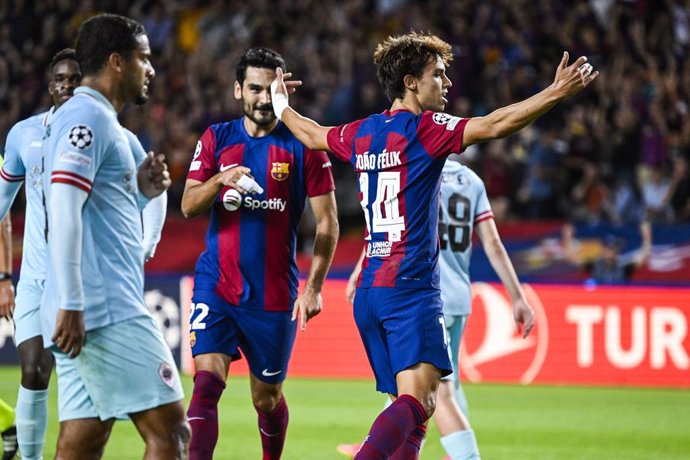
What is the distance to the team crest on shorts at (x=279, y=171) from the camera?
281 inches

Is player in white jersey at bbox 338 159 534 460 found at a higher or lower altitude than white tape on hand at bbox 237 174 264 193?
lower

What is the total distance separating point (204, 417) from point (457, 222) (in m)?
2.50

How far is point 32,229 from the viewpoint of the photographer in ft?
22.1

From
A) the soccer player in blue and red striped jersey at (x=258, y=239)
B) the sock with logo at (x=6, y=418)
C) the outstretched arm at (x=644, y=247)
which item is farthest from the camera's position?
the outstretched arm at (x=644, y=247)

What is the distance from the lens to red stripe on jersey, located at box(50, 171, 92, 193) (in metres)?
4.75

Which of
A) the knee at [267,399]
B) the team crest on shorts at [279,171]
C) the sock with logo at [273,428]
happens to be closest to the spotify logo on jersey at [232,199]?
the team crest on shorts at [279,171]

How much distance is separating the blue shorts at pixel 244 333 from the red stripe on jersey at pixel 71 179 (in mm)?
2233

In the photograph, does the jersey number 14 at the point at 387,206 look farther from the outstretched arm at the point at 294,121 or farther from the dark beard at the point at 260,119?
the dark beard at the point at 260,119

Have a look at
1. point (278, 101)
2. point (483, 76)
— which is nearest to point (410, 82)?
point (278, 101)

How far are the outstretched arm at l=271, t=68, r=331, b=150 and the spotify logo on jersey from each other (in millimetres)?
529

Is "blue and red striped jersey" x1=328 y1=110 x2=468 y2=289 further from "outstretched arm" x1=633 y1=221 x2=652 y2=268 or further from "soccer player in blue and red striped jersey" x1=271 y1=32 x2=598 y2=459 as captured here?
"outstretched arm" x1=633 y1=221 x2=652 y2=268

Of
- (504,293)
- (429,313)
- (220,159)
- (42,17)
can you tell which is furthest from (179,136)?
(429,313)

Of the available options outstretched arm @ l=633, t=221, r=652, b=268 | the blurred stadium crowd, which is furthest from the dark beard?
the blurred stadium crowd

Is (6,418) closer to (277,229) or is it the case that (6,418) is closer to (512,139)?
(277,229)
